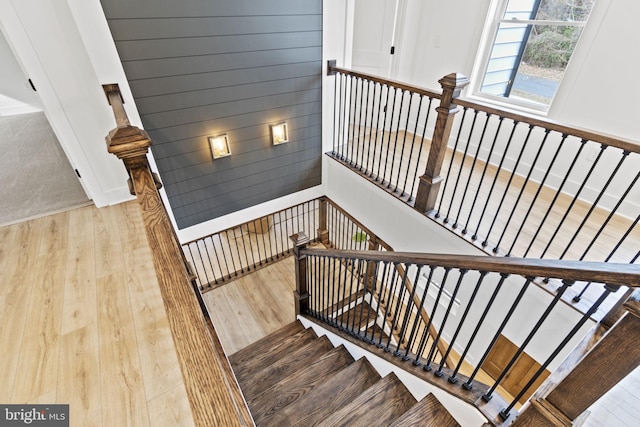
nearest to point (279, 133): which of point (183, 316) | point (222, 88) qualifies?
point (222, 88)

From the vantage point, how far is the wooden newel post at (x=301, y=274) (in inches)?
98.0

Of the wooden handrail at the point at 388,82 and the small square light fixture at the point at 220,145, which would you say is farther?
the small square light fixture at the point at 220,145

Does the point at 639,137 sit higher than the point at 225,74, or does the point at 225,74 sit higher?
the point at 225,74

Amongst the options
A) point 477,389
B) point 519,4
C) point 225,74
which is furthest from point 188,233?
point 519,4

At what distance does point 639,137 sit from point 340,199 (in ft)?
9.70

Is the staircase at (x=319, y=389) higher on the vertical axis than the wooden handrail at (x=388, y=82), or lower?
lower

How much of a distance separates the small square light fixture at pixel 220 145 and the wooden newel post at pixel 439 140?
2.14 meters

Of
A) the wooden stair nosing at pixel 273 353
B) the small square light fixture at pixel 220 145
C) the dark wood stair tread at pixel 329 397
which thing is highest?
the small square light fixture at pixel 220 145

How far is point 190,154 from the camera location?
330 centimetres

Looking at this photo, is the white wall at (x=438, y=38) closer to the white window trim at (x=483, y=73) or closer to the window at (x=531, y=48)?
the white window trim at (x=483, y=73)

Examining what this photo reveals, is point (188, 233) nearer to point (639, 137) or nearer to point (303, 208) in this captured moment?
point (303, 208)

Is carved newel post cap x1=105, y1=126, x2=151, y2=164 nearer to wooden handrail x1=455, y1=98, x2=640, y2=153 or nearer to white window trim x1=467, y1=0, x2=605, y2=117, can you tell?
wooden handrail x1=455, y1=98, x2=640, y2=153

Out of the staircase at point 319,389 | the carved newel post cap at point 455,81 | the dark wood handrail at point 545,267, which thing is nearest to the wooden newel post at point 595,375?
the dark wood handrail at point 545,267

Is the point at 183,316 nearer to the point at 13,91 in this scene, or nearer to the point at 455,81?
the point at 455,81
